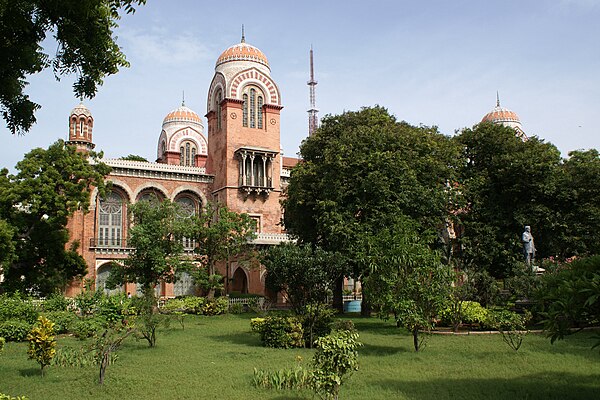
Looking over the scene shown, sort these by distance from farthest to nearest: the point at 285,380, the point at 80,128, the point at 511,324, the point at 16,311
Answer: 1. the point at 80,128
2. the point at 16,311
3. the point at 511,324
4. the point at 285,380

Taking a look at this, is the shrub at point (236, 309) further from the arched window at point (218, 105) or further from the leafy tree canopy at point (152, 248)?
the arched window at point (218, 105)

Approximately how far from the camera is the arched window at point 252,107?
33594 mm

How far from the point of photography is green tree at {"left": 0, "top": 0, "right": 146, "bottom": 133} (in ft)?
19.5

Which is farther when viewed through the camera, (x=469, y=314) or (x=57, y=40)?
(x=469, y=314)

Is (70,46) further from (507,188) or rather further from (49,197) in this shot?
(507,188)

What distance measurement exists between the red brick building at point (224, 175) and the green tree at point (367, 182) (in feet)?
24.3

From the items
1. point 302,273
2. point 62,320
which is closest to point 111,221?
point 62,320

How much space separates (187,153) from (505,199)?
2725cm

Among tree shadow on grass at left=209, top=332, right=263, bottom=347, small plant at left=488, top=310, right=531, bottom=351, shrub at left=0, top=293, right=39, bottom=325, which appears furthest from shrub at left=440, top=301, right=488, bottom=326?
shrub at left=0, top=293, right=39, bottom=325

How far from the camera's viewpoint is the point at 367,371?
34.0ft

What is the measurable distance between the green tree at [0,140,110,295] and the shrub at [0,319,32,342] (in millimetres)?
7531

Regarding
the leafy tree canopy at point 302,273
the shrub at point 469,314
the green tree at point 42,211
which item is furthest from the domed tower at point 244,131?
the shrub at point 469,314

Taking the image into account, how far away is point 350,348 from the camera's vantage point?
24.9ft

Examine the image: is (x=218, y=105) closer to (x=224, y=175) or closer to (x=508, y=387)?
(x=224, y=175)
